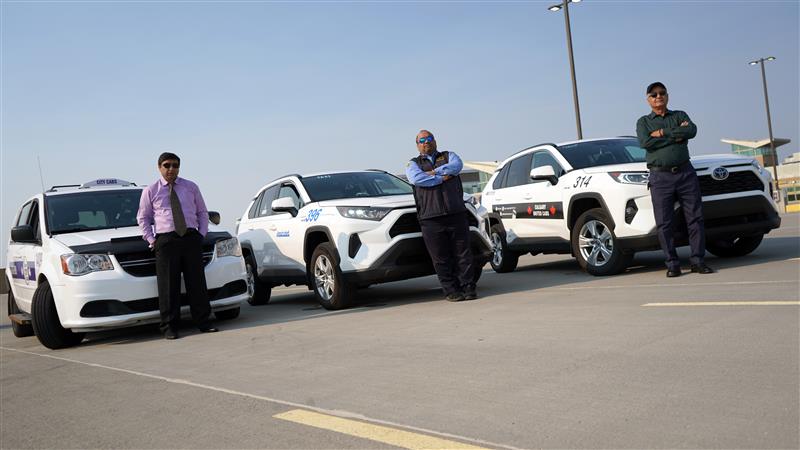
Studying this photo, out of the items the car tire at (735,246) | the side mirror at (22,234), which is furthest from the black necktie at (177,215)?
the car tire at (735,246)

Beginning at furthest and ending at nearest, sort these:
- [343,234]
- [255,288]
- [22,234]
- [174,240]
A: [255,288] → [343,234] → [22,234] → [174,240]

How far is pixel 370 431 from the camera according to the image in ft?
12.3

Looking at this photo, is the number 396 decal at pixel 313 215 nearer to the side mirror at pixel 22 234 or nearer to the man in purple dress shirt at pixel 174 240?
the man in purple dress shirt at pixel 174 240

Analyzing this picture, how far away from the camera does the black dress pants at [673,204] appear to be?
8211 mm

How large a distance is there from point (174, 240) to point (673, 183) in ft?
17.3

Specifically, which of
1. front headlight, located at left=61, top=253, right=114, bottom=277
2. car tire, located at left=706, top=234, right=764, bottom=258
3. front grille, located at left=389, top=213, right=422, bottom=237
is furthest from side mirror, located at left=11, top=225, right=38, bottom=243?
car tire, located at left=706, top=234, right=764, bottom=258

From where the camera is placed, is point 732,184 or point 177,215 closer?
point 177,215

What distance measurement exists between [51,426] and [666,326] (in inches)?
Answer: 161

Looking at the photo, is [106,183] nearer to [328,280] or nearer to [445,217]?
[328,280]

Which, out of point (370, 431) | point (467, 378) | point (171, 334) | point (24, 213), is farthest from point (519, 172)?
point (370, 431)

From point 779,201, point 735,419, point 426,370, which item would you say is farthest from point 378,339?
point 779,201

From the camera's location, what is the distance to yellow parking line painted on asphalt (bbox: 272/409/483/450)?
3.44 meters

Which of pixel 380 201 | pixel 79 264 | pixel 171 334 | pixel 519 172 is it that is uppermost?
pixel 519 172

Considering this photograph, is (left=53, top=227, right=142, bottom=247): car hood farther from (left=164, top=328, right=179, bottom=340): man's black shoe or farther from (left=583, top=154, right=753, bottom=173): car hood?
(left=583, top=154, right=753, bottom=173): car hood
